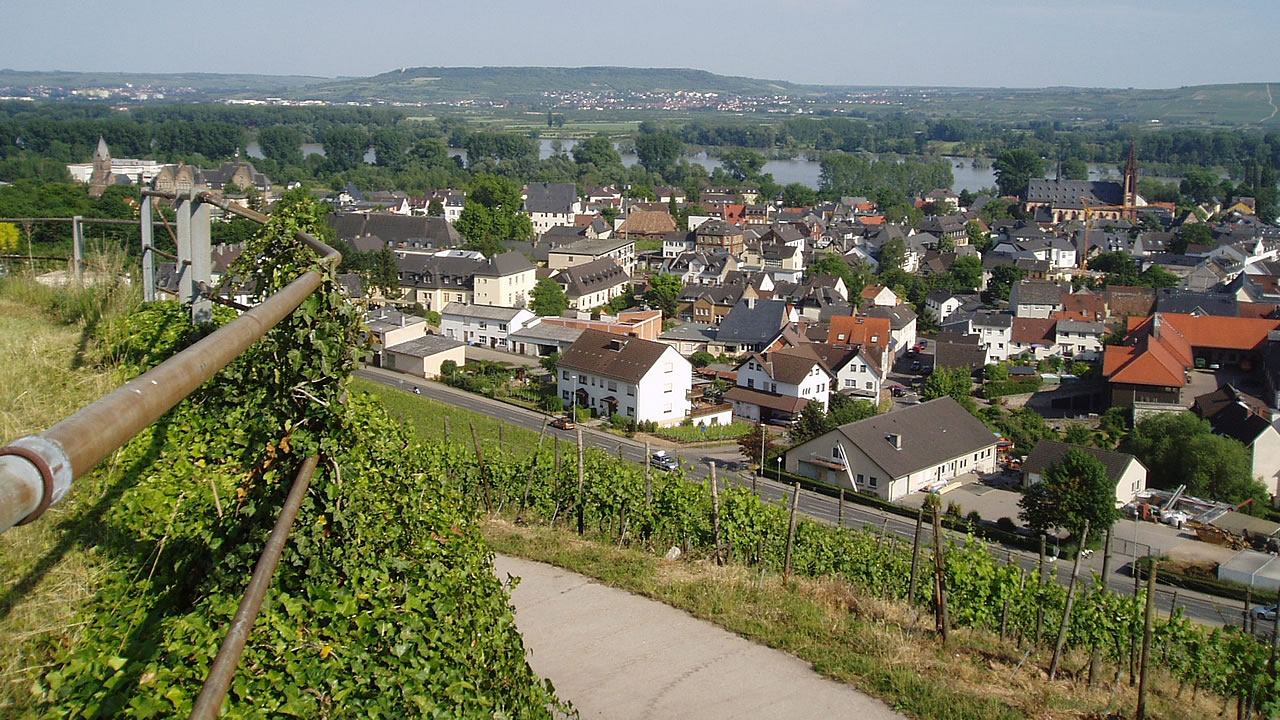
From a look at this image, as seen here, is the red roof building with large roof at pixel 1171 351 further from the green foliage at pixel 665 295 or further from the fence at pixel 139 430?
the fence at pixel 139 430

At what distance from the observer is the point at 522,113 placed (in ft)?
320

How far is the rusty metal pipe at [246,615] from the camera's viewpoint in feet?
3.29

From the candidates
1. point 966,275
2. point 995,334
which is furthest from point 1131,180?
point 995,334

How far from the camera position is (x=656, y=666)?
3010 mm

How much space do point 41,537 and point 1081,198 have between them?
3905 cm

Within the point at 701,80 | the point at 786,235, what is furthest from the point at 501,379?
the point at 701,80

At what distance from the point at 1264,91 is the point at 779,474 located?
12562cm

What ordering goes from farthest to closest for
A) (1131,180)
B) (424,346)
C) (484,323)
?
(1131,180)
(484,323)
(424,346)

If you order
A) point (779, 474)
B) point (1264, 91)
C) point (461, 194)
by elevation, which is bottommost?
point (779, 474)

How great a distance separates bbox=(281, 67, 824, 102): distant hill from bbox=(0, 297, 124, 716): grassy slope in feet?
395

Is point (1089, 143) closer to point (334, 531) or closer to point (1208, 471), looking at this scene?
point (1208, 471)

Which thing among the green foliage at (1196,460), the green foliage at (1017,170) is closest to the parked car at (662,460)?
the green foliage at (1196,460)

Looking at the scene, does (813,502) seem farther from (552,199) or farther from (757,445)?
(552,199)

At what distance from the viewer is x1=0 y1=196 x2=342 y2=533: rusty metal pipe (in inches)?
23.8
